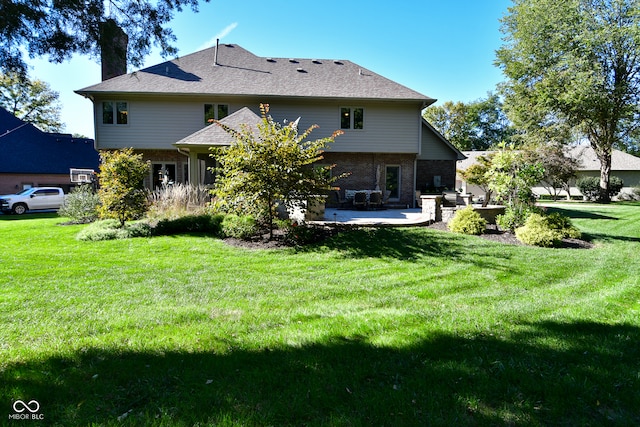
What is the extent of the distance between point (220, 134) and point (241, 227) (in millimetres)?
6065

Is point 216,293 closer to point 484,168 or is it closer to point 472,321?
point 472,321

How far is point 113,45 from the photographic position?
4.97 metres

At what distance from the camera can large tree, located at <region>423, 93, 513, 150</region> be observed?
4673 cm

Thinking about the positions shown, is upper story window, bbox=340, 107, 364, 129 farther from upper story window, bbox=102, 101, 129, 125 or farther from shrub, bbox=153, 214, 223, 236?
upper story window, bbox=102, 101, 129, 125

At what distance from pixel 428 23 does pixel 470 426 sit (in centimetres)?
1543

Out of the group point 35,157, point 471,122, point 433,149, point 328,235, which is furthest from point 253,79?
point 471,122

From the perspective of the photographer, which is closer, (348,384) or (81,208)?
(348,384)

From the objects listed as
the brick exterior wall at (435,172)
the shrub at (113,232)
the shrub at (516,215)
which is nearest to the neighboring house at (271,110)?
the brick exterior wall at (435,172)

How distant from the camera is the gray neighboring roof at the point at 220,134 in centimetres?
1263

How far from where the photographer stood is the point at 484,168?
17984 millimetres

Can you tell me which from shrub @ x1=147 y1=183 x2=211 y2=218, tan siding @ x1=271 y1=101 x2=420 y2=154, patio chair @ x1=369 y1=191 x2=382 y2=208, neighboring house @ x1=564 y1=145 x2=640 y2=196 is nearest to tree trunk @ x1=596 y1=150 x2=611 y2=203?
neighboring house @ x1=564 y1=145 x2=640 y2=196

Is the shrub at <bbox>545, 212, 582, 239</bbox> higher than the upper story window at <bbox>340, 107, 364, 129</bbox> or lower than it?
lower

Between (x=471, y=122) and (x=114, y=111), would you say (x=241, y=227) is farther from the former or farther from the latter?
(x=471, y=122)

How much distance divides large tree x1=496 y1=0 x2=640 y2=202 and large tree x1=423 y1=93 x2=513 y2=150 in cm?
2038
